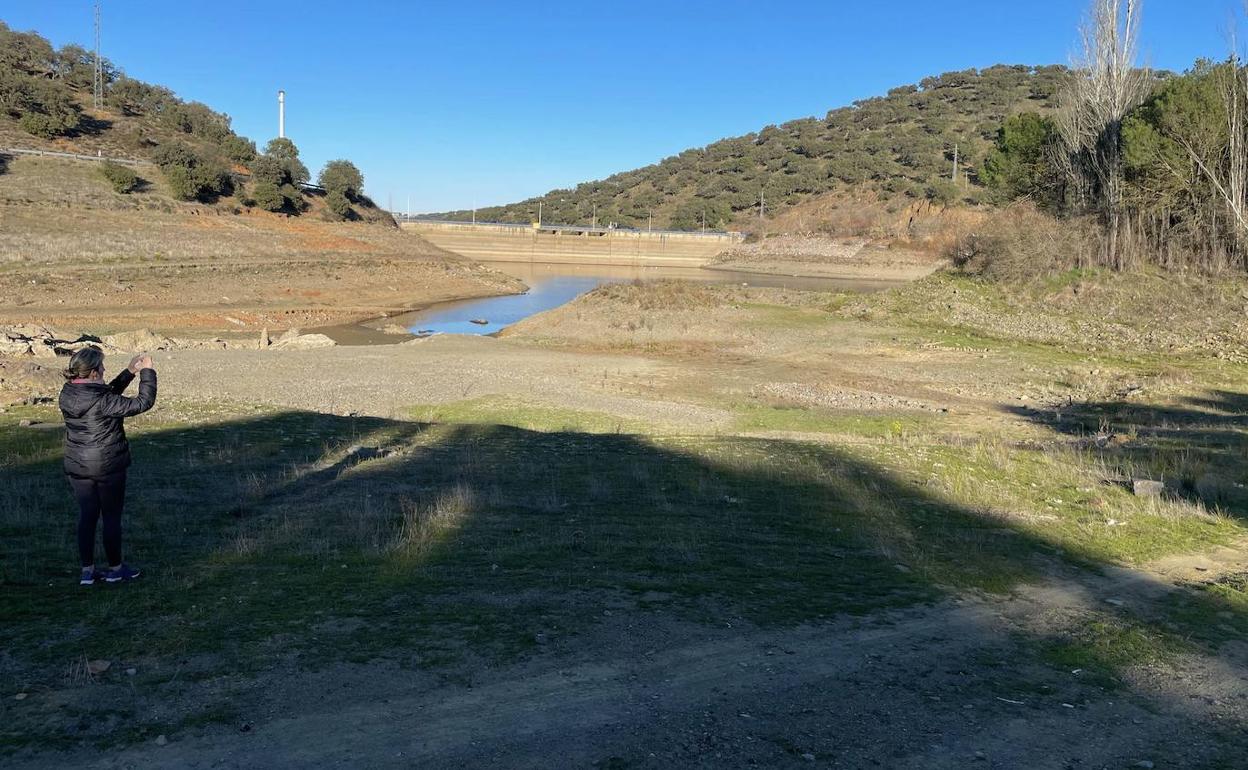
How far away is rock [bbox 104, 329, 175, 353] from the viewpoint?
30092 millimetres

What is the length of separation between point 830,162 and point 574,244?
51.5 meters

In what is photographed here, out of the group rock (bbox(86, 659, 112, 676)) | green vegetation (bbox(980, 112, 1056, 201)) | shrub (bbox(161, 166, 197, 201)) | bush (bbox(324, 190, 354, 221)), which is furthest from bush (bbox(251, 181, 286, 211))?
rock (bbox(86, 659, 112, 676))

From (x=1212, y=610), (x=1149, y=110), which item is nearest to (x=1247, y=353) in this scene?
(x=1149, y=110)

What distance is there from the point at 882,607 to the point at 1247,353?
2834 cm

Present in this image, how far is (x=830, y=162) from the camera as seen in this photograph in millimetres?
139750

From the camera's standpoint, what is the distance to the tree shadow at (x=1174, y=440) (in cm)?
1293

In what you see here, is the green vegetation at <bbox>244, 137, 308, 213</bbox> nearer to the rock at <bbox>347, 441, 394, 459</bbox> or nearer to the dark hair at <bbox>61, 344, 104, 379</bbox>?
the rock at <bbox>347, 441, 394, 459</bbox>

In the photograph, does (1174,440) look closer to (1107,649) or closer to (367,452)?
(1107,649)

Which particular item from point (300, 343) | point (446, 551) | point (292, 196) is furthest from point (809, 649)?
point (292, 196)

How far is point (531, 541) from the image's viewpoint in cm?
862

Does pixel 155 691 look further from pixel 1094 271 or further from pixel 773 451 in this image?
pixel 1094 271

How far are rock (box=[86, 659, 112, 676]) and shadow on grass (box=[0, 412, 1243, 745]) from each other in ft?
0.49

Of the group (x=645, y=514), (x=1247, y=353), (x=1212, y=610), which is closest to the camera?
(x=1212, y=610)

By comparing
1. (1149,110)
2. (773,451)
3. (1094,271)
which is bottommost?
(773,451)
